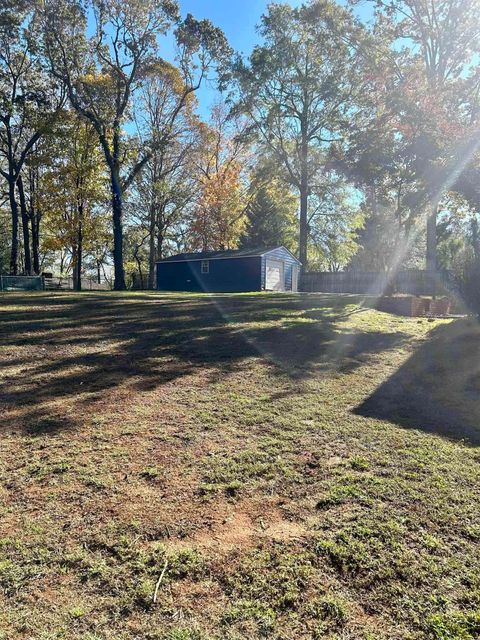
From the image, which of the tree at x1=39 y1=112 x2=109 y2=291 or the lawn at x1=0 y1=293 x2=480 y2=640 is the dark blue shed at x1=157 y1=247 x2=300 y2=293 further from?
the lawn at x1=0 y1=293 x2=480 y2=640

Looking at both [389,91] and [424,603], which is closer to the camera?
→ [424,603]

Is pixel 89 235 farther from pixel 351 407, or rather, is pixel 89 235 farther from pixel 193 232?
pixel 351 407

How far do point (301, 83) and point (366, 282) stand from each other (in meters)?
11.9

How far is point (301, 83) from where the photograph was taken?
938 inches

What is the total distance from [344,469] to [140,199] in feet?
104

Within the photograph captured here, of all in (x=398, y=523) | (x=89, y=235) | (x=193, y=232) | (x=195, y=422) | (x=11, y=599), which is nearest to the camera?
(x=11, y=599)

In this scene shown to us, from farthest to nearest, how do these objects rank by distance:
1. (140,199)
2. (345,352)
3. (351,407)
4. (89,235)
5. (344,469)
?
1. (140,199)
2. (89,235)
3. (345,352)
4. (351,407)
5. (344,469)

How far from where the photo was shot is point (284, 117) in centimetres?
2541

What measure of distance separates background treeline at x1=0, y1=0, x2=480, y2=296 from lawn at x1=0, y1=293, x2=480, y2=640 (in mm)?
5740

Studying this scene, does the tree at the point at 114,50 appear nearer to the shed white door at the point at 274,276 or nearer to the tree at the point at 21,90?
the tree at the point at 21,90

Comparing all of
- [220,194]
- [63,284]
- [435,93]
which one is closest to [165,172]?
[220,194]

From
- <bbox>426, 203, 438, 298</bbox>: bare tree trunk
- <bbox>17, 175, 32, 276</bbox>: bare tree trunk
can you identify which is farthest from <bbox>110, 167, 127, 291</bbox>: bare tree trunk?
<bbox>426, 203, 438, 298</bbox>: bare tree trunk

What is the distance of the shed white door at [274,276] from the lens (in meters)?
23.5

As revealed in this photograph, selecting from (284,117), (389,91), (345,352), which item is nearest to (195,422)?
(345,352)
